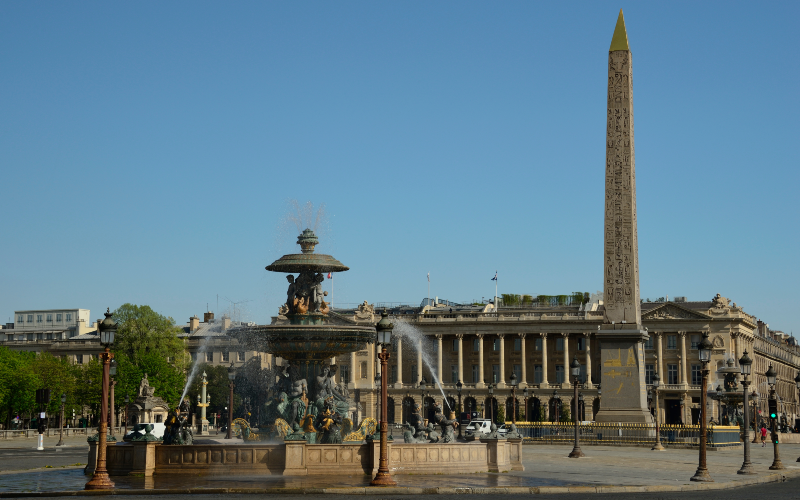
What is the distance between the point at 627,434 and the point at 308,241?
21.1m

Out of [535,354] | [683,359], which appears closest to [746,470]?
[683,359]

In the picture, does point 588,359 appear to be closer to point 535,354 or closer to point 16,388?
point 535,354

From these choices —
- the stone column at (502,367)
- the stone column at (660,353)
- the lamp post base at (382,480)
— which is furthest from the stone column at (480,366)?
the lamp post base at (382,480)

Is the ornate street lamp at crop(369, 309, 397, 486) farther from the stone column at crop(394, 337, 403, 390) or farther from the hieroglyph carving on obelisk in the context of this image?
the stone column at crop(394, 337, 403, 390)

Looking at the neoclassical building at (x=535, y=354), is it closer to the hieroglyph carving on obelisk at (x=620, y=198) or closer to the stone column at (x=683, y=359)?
the stone column at (x=683, y=359)

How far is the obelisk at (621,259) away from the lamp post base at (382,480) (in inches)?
919

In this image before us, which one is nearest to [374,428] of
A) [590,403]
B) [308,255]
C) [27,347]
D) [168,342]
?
[308,255]

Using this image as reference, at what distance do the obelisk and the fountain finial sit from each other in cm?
1683

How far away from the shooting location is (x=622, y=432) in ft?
156

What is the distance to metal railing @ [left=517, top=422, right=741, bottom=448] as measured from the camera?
156ft

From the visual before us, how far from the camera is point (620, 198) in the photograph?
4594 cm

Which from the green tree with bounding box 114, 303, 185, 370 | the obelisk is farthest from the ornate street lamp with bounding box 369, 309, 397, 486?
the green tree with bounding box 114, 303, 185, 370

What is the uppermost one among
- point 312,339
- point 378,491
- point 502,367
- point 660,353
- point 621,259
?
point 621,259

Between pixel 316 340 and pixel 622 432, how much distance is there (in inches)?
851
